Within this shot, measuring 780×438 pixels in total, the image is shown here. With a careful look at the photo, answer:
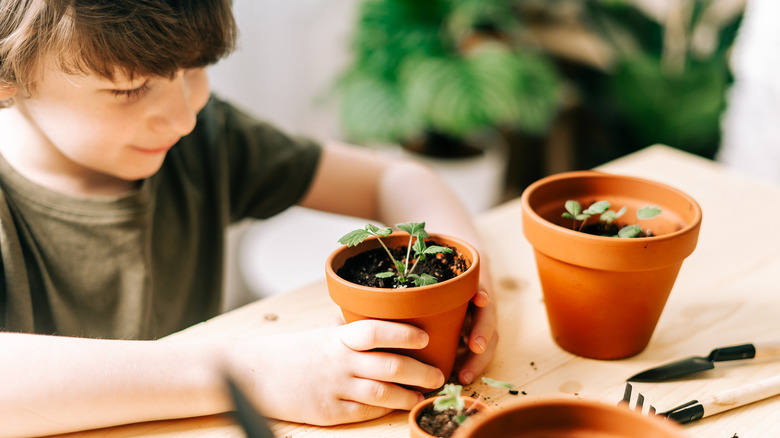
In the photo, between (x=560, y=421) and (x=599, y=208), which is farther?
(x=599, y=208)

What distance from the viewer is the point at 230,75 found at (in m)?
1.83

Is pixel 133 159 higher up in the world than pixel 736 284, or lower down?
higher up

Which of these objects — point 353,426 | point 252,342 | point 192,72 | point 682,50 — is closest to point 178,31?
point 192,72

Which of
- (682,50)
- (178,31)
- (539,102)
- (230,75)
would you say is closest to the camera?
(178,31)

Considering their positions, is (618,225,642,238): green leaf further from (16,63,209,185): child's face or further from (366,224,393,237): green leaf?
(16,63,209,185): child's face

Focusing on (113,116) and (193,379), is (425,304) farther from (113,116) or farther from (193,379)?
(113,116)

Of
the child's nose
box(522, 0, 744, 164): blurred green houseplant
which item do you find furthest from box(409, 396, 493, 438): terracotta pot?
box(522, 0, 744, 164): blurred green houseplant

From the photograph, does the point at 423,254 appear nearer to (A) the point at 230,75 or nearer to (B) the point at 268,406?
(B) the point at 268,406

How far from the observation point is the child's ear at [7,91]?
69 centimetres

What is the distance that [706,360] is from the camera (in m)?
0.64

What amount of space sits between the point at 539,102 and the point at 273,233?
89 cm

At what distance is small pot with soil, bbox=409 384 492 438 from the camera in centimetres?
49

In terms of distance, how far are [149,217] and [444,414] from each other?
56 cm

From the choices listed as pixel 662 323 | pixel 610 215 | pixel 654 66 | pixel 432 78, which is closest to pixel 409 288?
pixel 610 215
